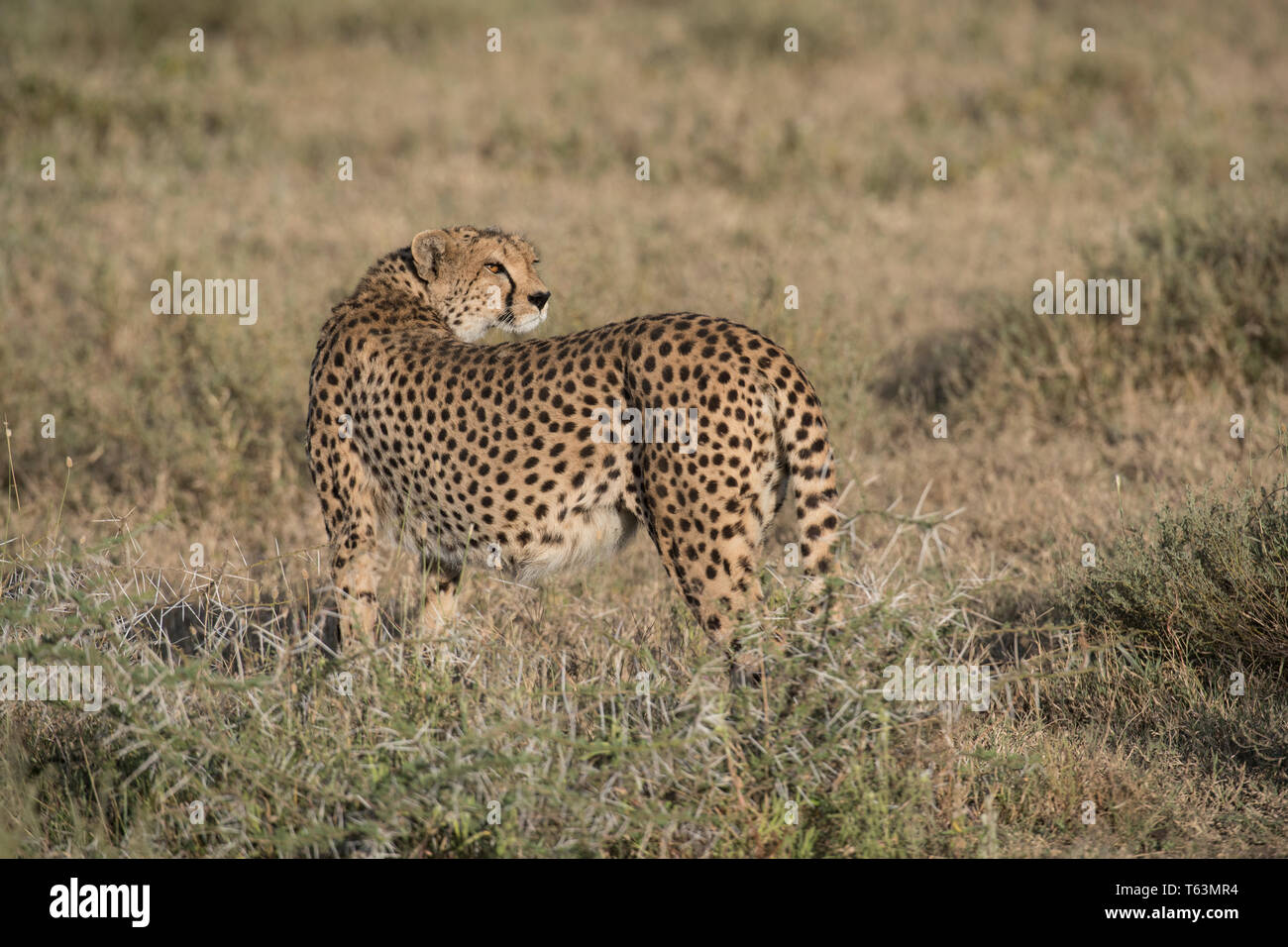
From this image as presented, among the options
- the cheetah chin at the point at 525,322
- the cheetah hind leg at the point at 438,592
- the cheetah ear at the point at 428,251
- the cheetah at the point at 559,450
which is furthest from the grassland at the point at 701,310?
the cheetah ear at the point at 428,251

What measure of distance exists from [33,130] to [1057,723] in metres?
9.90

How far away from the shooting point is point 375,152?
11.0m

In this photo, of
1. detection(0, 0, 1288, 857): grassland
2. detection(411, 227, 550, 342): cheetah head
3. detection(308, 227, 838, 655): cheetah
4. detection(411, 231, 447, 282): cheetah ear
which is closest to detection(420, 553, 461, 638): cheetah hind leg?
detection(308, 227, 838, 655): cheetah

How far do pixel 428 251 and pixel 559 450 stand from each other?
1099mm

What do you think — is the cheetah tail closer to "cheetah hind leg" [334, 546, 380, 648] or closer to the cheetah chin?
the cheetah chin

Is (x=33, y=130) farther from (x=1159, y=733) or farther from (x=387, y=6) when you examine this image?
(x=1159, y=733)

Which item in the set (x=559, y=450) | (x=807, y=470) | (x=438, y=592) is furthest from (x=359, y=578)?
(x=807, y=470)

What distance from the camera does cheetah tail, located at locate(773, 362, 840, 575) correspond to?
11.1 feet

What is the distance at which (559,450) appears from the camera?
3.53m

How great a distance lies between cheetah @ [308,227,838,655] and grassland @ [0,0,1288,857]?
8.7 inches

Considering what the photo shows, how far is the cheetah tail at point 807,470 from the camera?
3.39 metres

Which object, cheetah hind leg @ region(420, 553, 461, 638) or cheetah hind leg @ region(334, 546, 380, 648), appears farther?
cheetah hind leg @ region(420, 553, 461, 638)

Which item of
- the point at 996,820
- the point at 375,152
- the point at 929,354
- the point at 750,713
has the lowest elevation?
the point at 996,820
